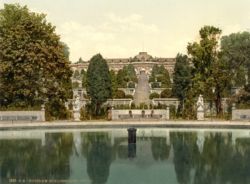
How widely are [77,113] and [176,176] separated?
1061 inches

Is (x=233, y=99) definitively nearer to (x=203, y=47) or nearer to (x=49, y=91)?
(x=203, y=47)

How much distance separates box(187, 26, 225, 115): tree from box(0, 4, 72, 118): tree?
12259mm

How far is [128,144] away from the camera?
2556 centimetres

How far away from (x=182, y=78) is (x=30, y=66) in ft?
50.9

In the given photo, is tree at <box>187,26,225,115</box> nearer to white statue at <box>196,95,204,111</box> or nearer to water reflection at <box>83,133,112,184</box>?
white statue at <box>196,95,204,111</box>

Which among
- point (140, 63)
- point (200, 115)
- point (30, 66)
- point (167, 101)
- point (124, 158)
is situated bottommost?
point (124, 158)

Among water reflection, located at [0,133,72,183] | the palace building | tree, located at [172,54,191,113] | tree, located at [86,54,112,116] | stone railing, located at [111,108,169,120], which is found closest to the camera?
water reflection, located at [0,133,72,183]

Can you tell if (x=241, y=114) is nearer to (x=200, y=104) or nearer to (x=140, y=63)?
(x=200, y=104)

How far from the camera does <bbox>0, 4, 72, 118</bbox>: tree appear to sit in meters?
42.2

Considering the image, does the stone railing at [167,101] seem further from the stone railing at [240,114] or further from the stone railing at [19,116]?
the stone railing at [19,116]

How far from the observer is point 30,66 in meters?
42.0

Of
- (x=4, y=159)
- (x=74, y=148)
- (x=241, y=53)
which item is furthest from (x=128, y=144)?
(x=241, y=53)

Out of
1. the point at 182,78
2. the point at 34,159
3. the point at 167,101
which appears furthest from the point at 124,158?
the point at 167,101

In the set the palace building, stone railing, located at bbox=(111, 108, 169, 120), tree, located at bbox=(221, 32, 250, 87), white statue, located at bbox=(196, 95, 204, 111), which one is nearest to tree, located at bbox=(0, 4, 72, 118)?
stone railing, located at bbox=(111, 108, 169, 120)
